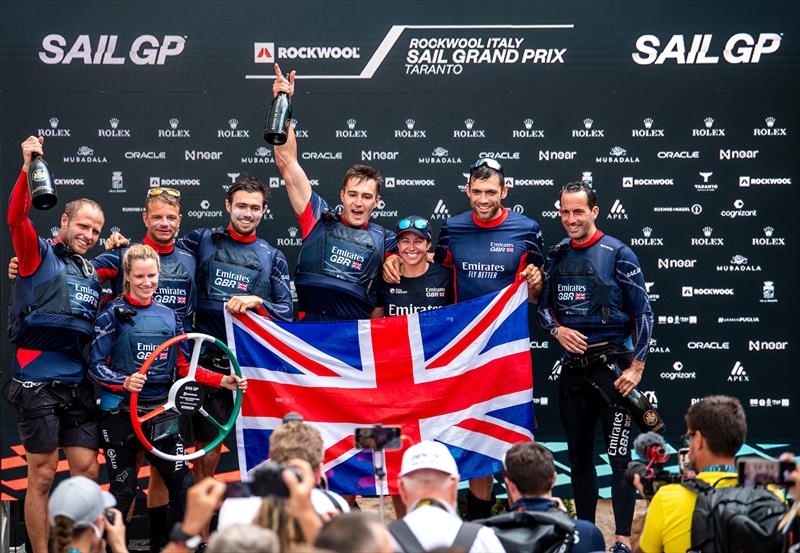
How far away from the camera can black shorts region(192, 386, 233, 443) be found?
21.1ft

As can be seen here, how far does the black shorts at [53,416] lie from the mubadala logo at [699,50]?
4.71 meters

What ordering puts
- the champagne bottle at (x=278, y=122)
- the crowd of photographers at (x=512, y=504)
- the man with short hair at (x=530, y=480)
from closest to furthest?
the crowd of photographers at (x=512, y=504), the man with short hair at (x=530, y=480), the champagne bottle at (x=278, y=122)

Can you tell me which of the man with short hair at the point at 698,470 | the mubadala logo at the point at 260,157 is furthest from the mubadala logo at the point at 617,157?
the man with short hair at the point at 698,470

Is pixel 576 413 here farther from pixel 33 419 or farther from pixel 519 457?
pixel 33 419

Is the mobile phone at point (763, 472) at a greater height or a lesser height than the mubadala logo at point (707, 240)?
lesser

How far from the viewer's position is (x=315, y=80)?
775 centimetres

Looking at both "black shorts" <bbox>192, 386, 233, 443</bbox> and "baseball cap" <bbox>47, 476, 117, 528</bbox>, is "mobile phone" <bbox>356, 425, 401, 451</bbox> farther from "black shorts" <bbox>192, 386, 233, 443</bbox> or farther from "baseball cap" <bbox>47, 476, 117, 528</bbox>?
"black shorts" <bbox>192, 386, 233, 443</bbox>

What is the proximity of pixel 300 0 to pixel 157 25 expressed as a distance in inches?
42.8

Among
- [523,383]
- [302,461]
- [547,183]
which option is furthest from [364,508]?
[302,461]

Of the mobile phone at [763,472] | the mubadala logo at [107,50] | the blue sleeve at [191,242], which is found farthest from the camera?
the mubadala logo at [107,50]

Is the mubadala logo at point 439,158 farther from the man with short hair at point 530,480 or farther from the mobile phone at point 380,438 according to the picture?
the man with short hair at point 530,480

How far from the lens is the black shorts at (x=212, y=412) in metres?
6.45

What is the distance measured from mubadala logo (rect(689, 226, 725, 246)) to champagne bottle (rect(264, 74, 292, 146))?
10.9 ft

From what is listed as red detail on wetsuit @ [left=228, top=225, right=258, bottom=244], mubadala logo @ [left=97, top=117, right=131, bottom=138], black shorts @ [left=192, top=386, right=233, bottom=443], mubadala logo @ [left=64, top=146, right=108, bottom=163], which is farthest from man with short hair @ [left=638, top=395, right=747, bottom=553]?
mubadala logo @ [left=64, top=146, right=108, bottom=163]
